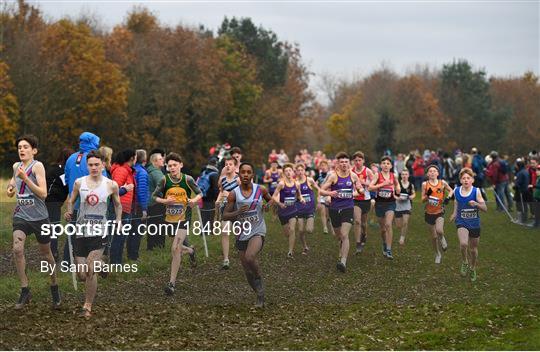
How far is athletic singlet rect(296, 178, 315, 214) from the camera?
18.7 metres

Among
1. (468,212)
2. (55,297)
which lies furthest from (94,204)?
(468,212)

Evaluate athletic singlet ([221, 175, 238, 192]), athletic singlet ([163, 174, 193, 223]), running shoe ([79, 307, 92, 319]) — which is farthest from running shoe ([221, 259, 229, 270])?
running shoe ([79, 307, 92, 319])

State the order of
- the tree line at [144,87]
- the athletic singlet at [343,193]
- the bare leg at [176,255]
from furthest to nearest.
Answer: the tree line at [144,87], the athletic singlet at [343,193], the bare leg at [176,255]

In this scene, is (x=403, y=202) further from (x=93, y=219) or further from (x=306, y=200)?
(x=93, y=219)

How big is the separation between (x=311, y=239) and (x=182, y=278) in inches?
226

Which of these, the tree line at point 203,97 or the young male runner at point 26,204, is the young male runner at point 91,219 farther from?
the tree line at point 203,97

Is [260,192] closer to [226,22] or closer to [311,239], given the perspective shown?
[311,239]

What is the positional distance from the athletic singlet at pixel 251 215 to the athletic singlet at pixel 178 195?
129 centimetres

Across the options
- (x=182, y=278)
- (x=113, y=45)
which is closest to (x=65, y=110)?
(x=113, y=45)

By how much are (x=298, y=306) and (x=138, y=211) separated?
3.73 metres

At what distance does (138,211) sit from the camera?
49.9ft

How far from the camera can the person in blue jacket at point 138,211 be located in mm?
14988

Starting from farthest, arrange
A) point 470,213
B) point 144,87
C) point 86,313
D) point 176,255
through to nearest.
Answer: point 144,87, point 470,213, point 176,255, point 86,313

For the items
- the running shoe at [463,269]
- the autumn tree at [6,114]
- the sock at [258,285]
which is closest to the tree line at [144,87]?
the autumn tree at [6,114]
